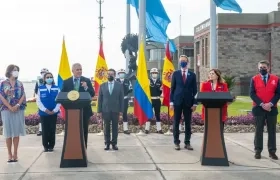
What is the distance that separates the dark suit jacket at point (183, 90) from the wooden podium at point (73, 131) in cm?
228

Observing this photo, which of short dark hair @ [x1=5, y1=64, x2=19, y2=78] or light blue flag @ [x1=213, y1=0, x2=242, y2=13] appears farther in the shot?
light blue flag @ [x1=213, y1=0, x2=242, y2=13]

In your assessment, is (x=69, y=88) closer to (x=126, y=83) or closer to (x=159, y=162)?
(x=159, y=162)

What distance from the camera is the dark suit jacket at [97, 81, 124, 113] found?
10.2m

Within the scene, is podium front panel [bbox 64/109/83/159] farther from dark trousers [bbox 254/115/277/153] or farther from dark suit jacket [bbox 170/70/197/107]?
dark trousers [bbox 254/115/277/153]

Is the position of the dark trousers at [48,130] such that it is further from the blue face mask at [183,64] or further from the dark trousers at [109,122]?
the blue face mask at [183,64]

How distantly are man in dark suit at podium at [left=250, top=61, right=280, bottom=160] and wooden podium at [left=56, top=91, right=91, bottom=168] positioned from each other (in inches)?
128

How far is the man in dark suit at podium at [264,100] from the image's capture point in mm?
9094

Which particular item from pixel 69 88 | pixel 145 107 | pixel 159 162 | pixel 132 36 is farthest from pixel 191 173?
pixel 132 36

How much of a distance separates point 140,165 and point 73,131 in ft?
4.45

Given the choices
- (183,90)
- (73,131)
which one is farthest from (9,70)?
(183,90)

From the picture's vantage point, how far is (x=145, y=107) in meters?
13.7

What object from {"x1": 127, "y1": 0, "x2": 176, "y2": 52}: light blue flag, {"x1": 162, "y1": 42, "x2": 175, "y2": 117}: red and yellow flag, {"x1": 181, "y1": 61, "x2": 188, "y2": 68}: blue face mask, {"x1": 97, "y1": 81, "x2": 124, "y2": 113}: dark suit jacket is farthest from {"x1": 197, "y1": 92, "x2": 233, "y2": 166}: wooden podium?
{"x1": 127, "y1": 0, "x2": 176, "y2": 52}: light blue flag

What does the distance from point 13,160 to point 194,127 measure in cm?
702

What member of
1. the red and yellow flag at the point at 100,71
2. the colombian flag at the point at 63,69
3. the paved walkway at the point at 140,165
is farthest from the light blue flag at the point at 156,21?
the paved walkway at the point at 140,165
